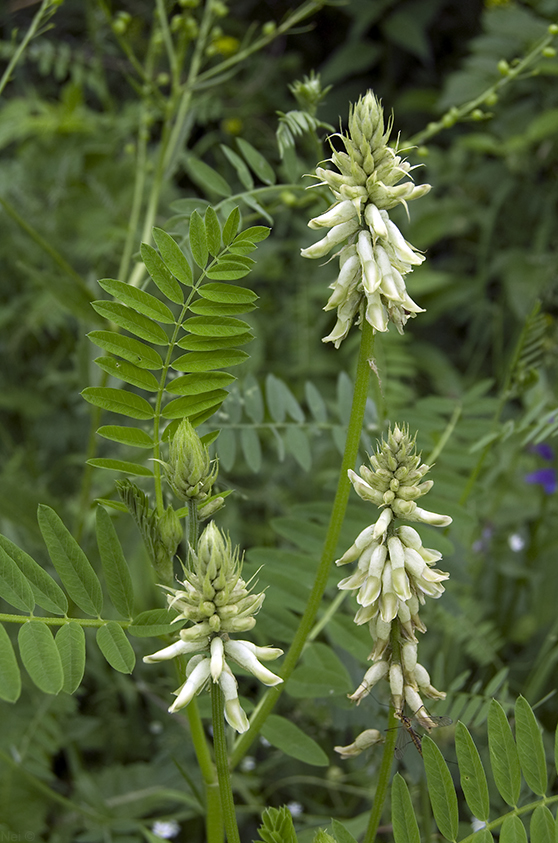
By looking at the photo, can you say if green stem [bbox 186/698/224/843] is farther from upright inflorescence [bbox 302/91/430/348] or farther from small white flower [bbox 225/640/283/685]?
upright inflorescence [bbox 302/91/430/348]

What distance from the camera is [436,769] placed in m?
0.70

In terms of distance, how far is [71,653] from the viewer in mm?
683

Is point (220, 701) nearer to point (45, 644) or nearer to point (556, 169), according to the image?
point (45, 644)

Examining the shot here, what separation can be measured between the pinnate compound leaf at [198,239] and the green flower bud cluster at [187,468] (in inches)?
8.0

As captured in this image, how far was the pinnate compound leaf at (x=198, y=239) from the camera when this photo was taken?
29.5 inches

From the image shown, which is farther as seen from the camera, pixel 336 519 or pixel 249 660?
pixel 336 519

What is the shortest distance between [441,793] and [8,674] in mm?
387

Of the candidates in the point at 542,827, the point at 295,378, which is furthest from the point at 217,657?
the point at 295,378

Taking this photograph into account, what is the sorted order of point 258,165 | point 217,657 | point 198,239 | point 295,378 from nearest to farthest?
1. point 217,657
2. point 198,239
3. point 258,165
4. point 295,378

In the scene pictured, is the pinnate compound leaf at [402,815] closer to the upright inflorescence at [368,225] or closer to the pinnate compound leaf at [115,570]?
the pinnate compound leaf at [115,570]

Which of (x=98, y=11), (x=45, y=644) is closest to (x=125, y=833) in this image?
(x=45, y=644)

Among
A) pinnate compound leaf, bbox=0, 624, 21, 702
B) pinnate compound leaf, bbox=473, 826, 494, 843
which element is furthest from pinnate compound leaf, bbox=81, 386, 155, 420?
pinnate compound leaf, bbox=473, 826, 494, 843

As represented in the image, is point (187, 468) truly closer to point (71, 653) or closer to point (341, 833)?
point (71, 653)

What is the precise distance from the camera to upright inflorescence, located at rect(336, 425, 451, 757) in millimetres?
619
